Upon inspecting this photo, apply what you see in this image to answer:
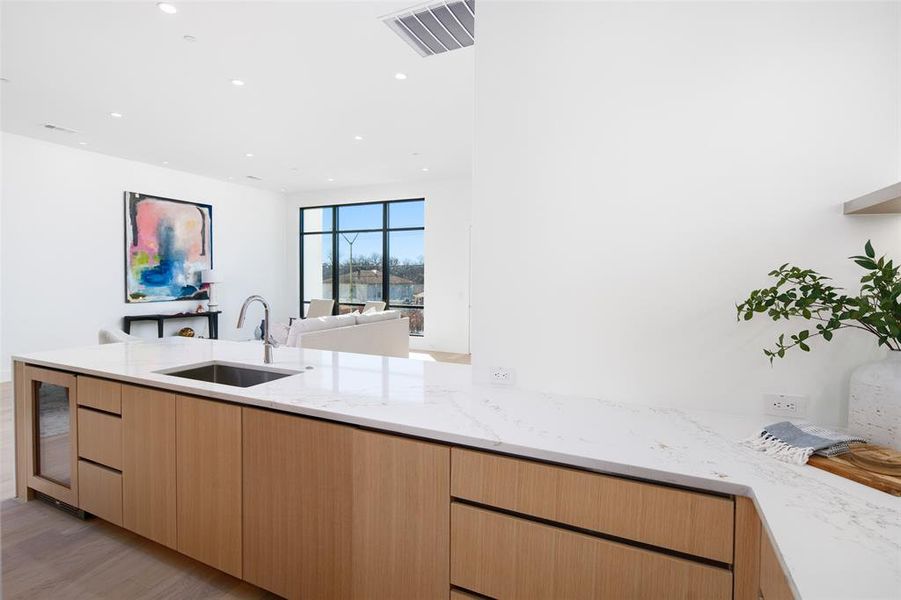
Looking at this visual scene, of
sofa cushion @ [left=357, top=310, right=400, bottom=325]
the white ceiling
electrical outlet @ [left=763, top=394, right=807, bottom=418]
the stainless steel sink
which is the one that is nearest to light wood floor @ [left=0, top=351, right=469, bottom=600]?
the stainless steel sink

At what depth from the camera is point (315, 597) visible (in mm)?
1564

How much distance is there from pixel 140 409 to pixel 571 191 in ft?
6.84

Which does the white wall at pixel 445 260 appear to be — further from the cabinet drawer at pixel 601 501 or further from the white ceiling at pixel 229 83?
the cabinet drawer at pixel 601 501

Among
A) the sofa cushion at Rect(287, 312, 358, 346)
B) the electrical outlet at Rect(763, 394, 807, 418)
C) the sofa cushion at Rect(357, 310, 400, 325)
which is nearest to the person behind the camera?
the electrical outlet at Rect(763, 394, 807, 418)

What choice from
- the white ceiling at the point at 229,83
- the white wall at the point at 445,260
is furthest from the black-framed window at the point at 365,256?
the white ceiling at the point at 229,83

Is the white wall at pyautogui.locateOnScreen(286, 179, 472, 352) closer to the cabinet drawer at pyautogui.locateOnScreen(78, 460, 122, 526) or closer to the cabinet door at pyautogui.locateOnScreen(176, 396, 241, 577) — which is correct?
the cabinet drawer at pyautogui.locateOnScreen(78, 460, 122, 526)

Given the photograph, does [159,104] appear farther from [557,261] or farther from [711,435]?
[711,435]

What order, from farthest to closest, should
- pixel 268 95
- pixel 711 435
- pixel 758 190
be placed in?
pixel 268 95
pixel 758 190
pixel 711 435

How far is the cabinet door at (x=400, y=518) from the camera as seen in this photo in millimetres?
1344

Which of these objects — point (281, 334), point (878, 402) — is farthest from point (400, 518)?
point (281, 334)

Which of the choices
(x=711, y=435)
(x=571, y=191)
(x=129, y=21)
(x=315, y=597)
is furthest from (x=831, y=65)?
(x=129, y=21)

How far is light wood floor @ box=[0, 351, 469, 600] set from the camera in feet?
5.98

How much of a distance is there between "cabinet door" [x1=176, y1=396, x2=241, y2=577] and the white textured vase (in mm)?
2016

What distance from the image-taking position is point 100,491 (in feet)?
6.98
